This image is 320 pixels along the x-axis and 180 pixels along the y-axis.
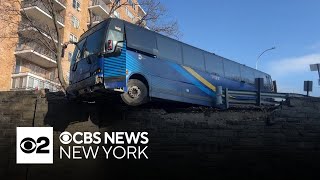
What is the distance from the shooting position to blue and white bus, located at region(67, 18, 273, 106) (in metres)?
13.1

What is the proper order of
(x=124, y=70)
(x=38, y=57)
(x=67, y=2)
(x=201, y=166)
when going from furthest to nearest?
(x=67, y=2) → (x=38, y=57) → (x=201, y=166) → (x=124, y=70)

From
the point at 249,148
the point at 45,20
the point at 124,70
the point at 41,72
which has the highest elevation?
the point at 45,20

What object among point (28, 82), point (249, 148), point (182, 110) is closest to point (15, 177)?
point (182, 110)

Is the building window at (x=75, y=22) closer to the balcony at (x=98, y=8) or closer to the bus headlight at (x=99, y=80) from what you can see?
the balcony at (x=98, y=8)

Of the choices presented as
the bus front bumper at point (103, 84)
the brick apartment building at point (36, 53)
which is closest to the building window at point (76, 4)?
the brick apartment building at point (36, 53)

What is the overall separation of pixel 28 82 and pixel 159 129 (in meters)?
21.2

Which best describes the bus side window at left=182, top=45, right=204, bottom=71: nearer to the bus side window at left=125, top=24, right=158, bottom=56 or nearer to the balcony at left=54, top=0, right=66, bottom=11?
the bus side window at left=125, top=24, right=158, bottom=56

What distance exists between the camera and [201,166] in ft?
46.7

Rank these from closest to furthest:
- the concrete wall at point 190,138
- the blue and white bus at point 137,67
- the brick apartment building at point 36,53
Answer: the blue and white bus at point 137,67
the concrete wall at point 190,138
the brick apartment building at point 36,53

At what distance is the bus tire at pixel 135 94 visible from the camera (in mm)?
13711

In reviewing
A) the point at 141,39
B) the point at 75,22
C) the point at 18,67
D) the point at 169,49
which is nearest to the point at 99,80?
the point at 141,39

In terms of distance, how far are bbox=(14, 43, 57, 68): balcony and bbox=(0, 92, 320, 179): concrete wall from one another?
63.6 feet

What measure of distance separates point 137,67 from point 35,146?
500 centimetres

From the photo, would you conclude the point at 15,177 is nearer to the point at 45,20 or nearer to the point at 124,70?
the point at 124,70
